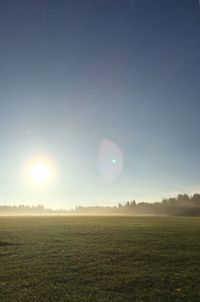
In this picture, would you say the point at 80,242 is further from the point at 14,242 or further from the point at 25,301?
the point at 25,301

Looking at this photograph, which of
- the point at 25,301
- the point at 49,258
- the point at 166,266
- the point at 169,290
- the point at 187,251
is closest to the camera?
the point at 25,301

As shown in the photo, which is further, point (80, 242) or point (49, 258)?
point (80, 242)

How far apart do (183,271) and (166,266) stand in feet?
7.09

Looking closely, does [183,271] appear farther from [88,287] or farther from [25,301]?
[25,301]

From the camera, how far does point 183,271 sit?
2731cm

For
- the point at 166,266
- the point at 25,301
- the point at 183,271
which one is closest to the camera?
the point at 25,301

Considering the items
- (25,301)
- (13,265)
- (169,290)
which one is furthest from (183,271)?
(13,265)

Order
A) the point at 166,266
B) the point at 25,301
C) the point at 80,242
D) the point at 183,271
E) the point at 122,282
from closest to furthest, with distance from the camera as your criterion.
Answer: the point at 25,301
the point at 122,282
the point at 183,271
the point at 166,266
the point at 80,242

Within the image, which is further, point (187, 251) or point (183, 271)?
point (187, 251)

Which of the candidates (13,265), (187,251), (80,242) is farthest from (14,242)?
(187,251)

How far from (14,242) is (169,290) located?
101 ft

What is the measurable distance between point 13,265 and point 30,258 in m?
3.76

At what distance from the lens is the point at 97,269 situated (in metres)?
28.5

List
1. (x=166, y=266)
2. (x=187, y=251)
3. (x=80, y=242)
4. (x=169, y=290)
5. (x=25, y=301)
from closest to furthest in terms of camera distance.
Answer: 1. (x=25, y=301)
2. (x=169, y=290)
3. (x=166, y=266)
4. (x=187, y=251)
5. (x=80, y=242)
